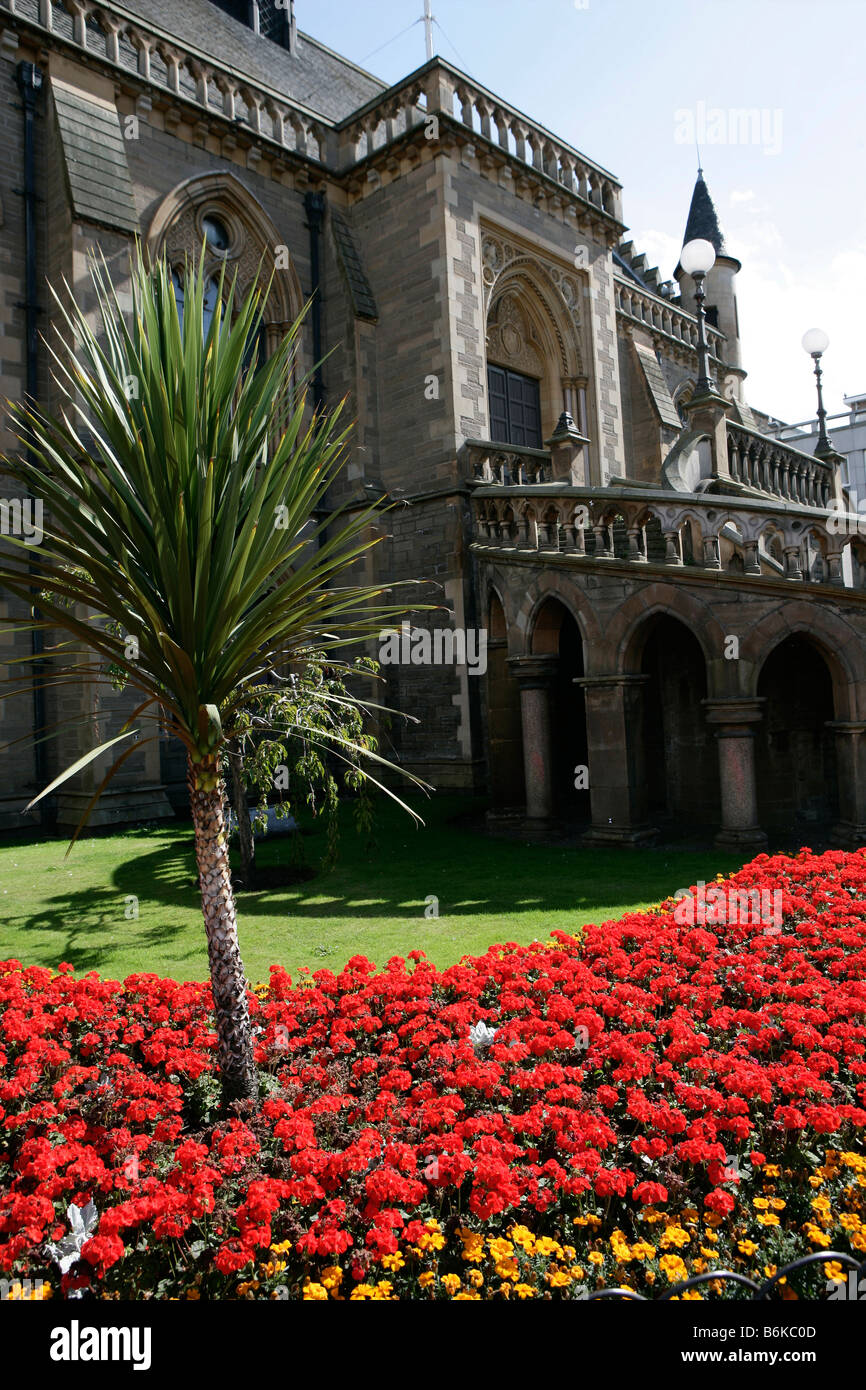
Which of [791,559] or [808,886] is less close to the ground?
[791,559]

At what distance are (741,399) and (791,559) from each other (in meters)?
19.8

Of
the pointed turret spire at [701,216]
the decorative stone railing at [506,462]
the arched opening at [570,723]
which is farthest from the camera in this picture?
the pointed turret spire at [701,216]

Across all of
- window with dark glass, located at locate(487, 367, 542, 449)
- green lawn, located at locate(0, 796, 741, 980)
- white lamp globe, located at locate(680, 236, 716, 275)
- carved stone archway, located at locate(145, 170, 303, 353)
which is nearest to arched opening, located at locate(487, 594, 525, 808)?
green lawn, located at locate(0, 796, 741, 980)

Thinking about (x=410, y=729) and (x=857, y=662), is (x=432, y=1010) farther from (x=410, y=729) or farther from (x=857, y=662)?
(x=410, y=729)

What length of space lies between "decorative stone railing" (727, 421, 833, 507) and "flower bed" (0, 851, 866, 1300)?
41.8ft

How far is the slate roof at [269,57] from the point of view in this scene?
57.9 feet

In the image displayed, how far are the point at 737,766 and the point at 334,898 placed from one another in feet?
15.9

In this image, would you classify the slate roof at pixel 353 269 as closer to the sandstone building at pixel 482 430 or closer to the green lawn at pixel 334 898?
the sandstone building at pixel 482 430

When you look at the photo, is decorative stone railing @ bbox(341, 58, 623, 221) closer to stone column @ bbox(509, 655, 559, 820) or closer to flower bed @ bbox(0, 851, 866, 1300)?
stone column @ bbox(509, 655, 559, 820)

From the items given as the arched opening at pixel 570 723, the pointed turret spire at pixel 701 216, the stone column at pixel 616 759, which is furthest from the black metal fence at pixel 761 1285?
the pointed turret spire at pixel 701 216

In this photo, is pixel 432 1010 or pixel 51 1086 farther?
pixel 432 1010

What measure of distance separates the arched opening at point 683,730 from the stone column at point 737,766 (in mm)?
1753

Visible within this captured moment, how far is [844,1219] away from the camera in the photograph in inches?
121

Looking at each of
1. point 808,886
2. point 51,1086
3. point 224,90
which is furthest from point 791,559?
point 224,90
